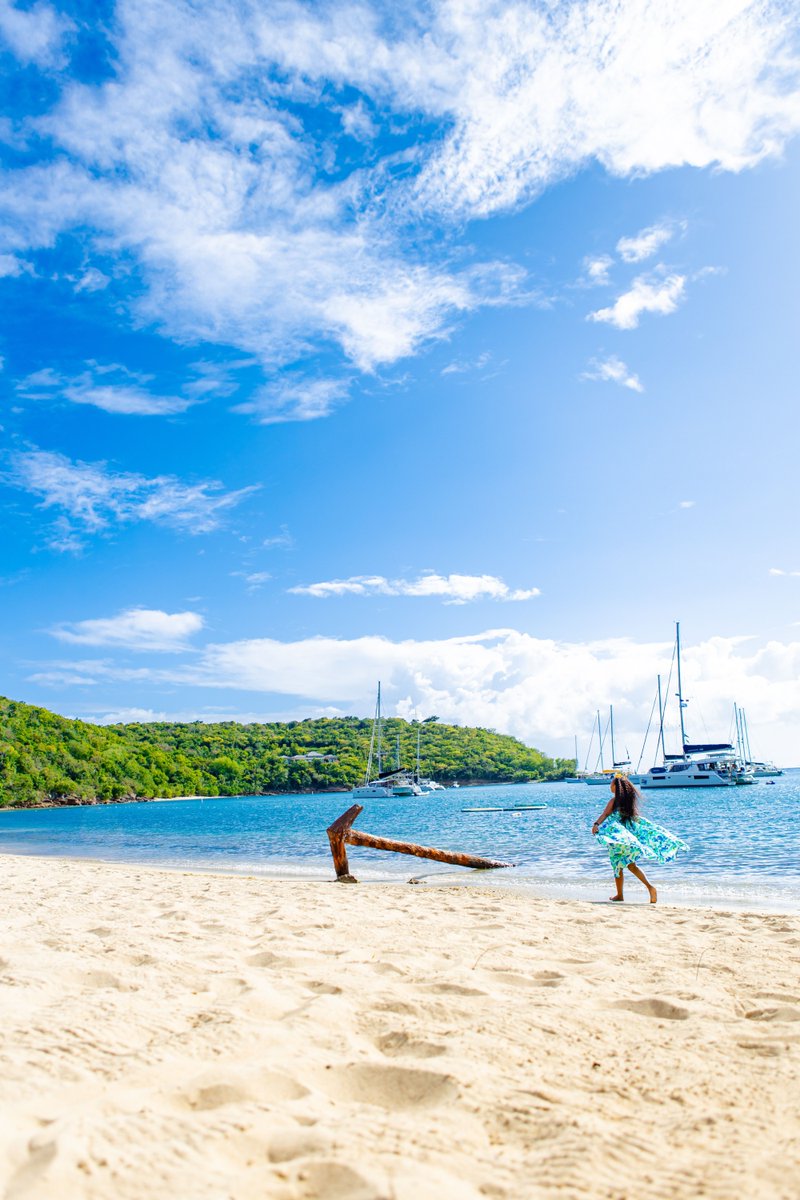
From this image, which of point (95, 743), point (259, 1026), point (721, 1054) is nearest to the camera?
point (721, 1054)

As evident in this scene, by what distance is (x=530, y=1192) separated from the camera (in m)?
2.41

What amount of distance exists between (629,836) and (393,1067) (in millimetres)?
7924

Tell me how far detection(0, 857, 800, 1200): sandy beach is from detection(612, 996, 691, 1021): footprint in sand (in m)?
0.02

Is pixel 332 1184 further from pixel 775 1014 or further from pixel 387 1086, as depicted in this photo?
pixel 775 1014

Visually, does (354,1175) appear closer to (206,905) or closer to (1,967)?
(1,967)

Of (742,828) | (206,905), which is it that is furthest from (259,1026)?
(742,828)

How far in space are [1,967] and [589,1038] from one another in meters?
4.15

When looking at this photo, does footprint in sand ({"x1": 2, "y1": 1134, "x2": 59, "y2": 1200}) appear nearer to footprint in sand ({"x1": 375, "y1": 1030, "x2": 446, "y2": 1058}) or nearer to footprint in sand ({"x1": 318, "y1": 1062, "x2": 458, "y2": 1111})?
footprint in sand ({"x1": 318, "y1": 1062, "x2": 458, "y2": 1111})

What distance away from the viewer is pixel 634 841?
10469 mm

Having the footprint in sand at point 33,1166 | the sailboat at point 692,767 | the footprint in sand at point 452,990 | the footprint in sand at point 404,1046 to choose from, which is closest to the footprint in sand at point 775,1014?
the footprint in sand at point 452,990

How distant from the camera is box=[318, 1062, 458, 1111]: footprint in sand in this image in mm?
3146

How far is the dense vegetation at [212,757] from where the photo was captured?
133375 mm

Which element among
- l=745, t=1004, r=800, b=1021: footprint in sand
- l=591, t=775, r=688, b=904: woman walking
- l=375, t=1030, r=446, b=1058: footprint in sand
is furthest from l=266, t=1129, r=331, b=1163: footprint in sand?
l=591, t=775, r=688, b=904: woman walking

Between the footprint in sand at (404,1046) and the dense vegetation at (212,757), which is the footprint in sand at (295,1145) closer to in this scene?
the footprint in sand at (404,1046)
